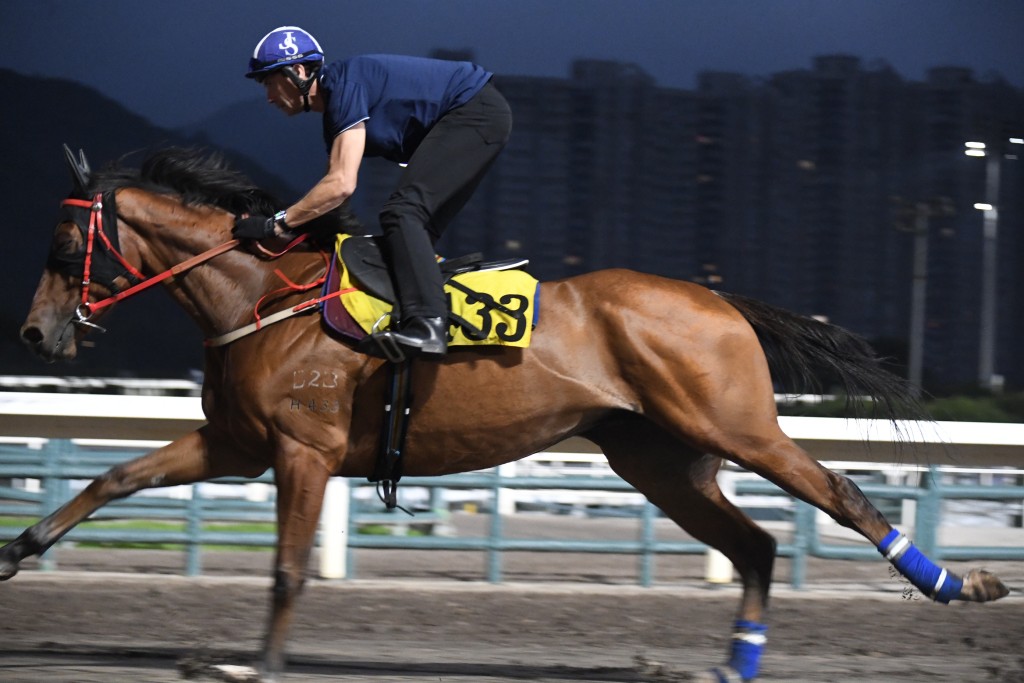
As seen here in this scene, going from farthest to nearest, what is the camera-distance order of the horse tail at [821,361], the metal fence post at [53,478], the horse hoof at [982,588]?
1. the metal fence post at [53,478]
2. the horse tail at [821,361]
3. the horse hoof at [982,588]

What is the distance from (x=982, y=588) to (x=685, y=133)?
8.34 metres

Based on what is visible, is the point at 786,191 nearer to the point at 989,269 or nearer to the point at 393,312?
the point at 989,269

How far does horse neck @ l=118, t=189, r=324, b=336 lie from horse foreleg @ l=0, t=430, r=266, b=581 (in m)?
0.41

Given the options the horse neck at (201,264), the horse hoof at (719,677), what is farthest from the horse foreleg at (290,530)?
the horse hoof at (719,677)

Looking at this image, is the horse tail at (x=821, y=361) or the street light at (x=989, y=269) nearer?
the horse tail at (x=821, y=361)

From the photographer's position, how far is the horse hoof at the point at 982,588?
3.93 m

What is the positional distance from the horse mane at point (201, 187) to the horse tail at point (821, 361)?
1410 millimetres

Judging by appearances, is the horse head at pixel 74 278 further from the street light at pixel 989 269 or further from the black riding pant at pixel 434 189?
the street light at pixel 989 269

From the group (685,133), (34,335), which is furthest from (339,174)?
(685,133)

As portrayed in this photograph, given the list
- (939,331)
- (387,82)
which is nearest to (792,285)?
(939,331)

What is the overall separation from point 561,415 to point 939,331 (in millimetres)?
8373

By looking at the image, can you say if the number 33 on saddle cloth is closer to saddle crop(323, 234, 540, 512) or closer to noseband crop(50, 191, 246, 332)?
saddle crop(323, 234, 540, 512)

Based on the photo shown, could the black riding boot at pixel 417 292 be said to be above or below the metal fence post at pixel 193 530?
above

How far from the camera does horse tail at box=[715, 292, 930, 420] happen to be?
14.1 feet
